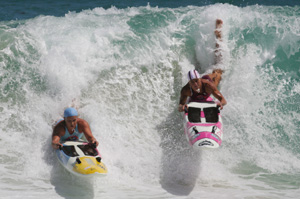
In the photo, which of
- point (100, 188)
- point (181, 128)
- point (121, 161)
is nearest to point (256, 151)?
point (181, 128)

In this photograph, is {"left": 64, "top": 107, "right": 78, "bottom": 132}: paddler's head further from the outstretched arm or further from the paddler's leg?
the outstretched arm

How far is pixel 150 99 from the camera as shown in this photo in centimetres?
819

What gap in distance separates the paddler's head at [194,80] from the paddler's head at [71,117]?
2340mm

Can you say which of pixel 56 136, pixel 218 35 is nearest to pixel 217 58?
pixel 218 35

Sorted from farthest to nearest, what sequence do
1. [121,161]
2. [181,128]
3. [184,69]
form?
[184,69] → [181,128] → [121,161]

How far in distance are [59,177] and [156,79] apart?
11.5 ft

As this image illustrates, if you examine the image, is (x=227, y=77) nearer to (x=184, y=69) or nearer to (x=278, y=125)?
(x=184, y=69)

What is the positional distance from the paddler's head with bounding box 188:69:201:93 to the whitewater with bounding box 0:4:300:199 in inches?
35.2

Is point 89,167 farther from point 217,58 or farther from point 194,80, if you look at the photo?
point 217,58

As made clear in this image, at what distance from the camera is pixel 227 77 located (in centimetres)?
878

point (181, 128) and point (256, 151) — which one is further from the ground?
point (181, 128)

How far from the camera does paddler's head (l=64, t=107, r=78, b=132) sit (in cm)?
629

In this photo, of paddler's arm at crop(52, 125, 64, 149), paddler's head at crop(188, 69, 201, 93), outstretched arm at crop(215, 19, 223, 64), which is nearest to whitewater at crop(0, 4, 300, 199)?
outstretched arm at crop(215, 19, 223, 64)

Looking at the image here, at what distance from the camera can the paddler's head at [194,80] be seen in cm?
718
